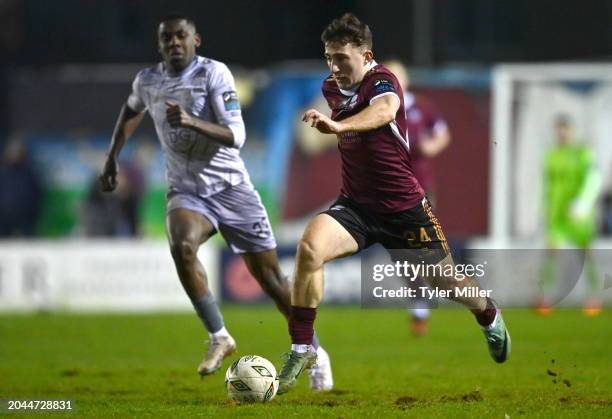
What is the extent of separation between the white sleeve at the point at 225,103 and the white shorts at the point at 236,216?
1.58ft

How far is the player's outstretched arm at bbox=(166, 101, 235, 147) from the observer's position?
8.92m

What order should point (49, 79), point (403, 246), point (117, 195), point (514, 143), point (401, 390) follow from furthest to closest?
point (49, 79), point (117, 195), point (514, 143), point (401, 390), point (403, 246)

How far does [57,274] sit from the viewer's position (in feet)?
63.1

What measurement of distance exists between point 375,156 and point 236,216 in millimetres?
1634

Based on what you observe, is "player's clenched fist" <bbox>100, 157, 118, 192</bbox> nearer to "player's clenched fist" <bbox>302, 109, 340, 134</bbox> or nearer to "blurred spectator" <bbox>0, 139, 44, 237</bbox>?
"player's clenched fist" <bbox>302, 109, 340, 134</bbox>

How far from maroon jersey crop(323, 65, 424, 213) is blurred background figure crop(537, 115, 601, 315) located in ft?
31.4

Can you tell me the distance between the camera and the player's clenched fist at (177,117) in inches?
351

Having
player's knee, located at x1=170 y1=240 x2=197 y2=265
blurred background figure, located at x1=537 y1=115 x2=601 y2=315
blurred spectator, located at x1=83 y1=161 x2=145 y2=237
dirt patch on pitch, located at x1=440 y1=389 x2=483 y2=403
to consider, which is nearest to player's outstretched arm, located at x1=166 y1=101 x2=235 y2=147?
player's knee, located at x1=170 y1=240 x2=197 y2=265

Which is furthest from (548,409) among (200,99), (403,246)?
(200,99)

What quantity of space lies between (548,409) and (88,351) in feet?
21.6

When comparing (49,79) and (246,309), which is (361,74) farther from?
(49,79)

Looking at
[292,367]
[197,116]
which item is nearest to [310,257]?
[292,367]

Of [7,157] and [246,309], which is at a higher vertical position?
[7,157]

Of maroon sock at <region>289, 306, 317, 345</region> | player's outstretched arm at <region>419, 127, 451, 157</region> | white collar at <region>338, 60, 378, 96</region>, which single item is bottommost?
maroon sock at <region>289, 306, 317, 345</region>
